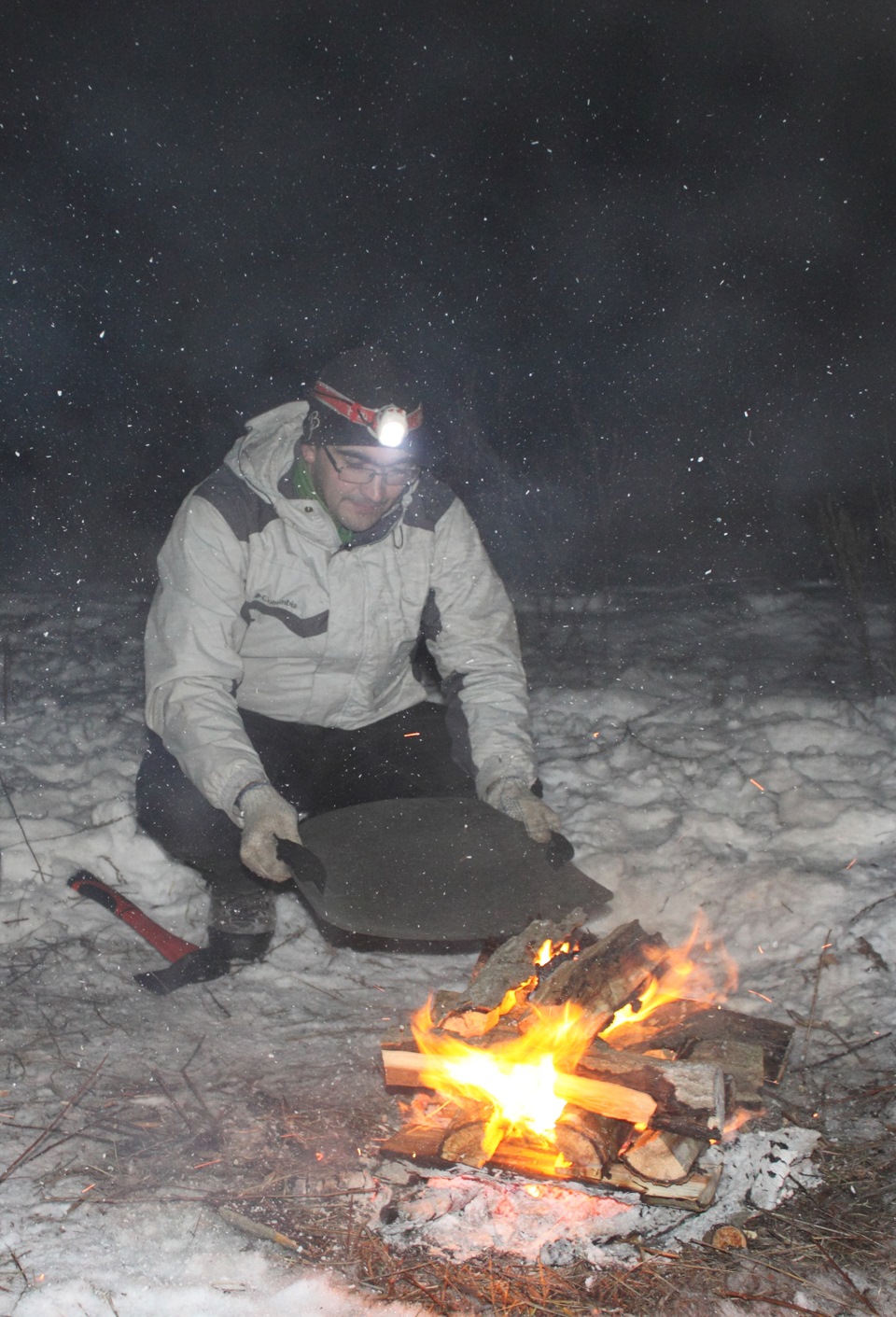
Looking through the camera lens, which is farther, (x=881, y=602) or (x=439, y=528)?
(x=881, y=602)

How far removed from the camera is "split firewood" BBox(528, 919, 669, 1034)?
7.35ft

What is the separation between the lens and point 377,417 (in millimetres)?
2797

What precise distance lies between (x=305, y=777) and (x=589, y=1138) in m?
1.60

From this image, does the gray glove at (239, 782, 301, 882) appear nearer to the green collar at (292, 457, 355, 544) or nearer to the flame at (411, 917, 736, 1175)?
the flame at (411, 917, 736, 1175)

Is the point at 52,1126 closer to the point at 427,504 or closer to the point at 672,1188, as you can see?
the point at 672,1188

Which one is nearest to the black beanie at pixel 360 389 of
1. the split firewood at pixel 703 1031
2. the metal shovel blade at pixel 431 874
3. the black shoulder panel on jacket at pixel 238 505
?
the black shoulder panel on jacket at pixel 238 505

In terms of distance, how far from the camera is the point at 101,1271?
174 centimetres

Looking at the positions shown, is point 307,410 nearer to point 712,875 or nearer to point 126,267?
point 712,875

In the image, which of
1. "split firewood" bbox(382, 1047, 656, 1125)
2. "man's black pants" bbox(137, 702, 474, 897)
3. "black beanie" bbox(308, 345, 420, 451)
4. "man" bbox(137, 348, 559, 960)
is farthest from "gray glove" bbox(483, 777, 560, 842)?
"black beanie" bbox(308, 345, 420, 451)

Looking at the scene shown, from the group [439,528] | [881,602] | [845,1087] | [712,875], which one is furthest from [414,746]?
[881,602]

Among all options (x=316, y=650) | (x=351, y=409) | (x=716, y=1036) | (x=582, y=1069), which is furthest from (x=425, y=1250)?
(x=351, y=409)

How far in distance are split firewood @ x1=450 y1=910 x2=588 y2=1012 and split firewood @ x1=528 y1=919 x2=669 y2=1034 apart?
6cm

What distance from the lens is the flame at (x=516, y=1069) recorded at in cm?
202

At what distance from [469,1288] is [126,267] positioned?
19.0 metres
